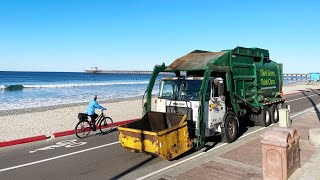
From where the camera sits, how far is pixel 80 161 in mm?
8828

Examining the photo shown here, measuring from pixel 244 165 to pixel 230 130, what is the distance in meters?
2.83

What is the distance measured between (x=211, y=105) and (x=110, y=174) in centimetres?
407

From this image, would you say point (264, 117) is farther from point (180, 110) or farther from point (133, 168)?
point (133, 168)

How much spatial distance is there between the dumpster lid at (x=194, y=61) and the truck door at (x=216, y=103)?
78 cm

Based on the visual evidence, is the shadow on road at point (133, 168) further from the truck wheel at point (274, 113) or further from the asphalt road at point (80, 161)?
the truck wheel at point (274, 113)

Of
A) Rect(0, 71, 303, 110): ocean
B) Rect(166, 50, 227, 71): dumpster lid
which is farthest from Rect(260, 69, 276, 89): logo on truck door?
Rect(0, 71, 303, 110): ocean

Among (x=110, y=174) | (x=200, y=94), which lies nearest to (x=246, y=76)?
(x=200, y=94)

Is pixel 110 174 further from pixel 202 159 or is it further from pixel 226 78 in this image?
pixel 226 78

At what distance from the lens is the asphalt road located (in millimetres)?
7648

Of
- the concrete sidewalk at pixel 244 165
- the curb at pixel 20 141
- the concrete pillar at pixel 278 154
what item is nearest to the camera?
the concrete pillar at pixel 278 154

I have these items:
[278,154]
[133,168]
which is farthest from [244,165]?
[133,168]

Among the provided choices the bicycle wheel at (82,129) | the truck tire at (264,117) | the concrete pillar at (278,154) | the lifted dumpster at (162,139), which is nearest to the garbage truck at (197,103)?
the lifted dumpster at (162,139)

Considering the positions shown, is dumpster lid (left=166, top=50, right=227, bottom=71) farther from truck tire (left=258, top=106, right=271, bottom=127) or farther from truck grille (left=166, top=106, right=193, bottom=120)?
truck tire (left=258, top=106, right=271, bottom=127)

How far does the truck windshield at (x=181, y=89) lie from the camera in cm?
969
